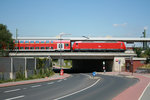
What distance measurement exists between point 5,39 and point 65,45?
58.8 ft

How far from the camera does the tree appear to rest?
199 feet

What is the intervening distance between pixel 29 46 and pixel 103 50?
803 inches

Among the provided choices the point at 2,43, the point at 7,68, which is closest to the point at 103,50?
the point at 2,43

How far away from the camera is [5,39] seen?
207 feet

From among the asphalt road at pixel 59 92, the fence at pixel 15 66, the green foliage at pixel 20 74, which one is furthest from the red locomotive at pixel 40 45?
the asphalt road at pixel 59 92

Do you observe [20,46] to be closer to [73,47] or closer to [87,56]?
[73,47]

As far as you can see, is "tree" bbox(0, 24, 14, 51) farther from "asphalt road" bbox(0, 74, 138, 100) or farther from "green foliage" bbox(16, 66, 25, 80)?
"asphalt road" bbox(0, 74, 138, 100)

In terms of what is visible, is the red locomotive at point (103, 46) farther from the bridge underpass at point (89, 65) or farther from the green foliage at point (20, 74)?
the green foliage at point (20, 74)

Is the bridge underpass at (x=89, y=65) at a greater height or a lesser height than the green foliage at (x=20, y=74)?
lesser

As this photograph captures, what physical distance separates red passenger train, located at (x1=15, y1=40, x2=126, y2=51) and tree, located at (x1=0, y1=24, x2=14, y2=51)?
302 cm

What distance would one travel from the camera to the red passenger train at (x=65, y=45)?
58.3 meters

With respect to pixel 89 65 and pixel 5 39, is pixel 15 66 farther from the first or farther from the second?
pixel 89 65

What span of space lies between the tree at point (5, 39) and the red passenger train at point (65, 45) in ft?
9.89

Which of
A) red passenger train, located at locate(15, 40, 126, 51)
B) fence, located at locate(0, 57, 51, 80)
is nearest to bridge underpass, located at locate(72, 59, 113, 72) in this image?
red passenger train, located at locate(15, 40, 126, 51)
